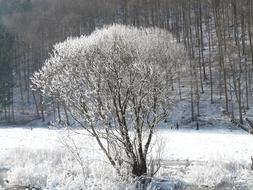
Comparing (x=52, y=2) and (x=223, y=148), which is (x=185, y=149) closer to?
(x=223, y=148)

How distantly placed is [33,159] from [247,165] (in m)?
11.3

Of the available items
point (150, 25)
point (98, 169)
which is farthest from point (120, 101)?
point (150, 25)

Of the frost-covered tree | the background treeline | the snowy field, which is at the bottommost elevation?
the snowy field

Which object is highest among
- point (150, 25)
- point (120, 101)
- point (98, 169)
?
point (150, 25)

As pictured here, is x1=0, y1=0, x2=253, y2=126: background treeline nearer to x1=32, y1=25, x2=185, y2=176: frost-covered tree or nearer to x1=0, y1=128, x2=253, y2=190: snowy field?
x1=0, y1=128, x2=253, y2=190: snowy field

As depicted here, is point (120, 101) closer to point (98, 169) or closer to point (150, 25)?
point (98, 169)

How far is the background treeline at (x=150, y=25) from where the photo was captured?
54.0 meters

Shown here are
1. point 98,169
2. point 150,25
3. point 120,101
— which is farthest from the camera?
point 150,25

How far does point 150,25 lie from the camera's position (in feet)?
234

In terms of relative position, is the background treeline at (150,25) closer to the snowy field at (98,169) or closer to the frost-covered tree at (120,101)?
the snowy field at (98,169)

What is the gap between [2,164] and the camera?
2578 cm

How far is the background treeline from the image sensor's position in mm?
54000

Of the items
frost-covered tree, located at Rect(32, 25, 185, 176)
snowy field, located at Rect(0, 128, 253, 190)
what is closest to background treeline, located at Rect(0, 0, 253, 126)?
snowy field, located at Rect(0, 128, 253, 190)

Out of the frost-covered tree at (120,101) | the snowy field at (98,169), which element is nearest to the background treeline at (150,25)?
the snowy field at (98,169)
